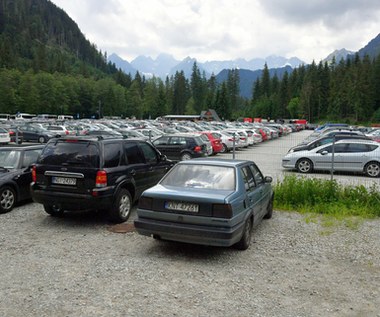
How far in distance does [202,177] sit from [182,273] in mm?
1747

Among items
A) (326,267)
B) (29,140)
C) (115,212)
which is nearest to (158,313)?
(326,267)

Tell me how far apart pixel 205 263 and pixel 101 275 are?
159 cm

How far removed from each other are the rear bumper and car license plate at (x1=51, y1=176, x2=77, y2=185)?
0.22m

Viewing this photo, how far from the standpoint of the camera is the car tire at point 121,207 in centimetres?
762

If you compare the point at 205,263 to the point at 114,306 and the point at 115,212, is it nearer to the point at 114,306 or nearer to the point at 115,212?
the point at 114,306

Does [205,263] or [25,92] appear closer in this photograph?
[205,263]

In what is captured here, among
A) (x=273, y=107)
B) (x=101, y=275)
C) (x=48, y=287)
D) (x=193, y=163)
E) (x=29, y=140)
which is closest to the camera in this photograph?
(x=48, y=287)

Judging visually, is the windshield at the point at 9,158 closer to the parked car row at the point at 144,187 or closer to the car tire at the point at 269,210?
the parked car row at the point at 144,187

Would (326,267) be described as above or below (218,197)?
below

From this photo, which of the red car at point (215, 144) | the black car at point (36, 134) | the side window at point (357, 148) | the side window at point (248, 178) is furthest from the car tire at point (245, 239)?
the black car at point (36, 134)

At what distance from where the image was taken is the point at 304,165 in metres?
16.6

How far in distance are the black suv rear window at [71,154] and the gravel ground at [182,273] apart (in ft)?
4.45

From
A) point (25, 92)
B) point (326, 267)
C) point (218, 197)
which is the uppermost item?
point (25, 92)

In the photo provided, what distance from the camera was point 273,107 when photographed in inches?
5364
